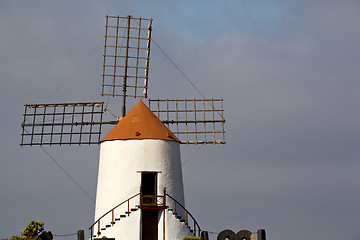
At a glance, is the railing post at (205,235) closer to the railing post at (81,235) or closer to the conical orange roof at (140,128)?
the conical orange roof at (140,128)

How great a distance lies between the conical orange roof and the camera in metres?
39.7

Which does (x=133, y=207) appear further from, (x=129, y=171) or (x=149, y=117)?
(x=149, y=117)

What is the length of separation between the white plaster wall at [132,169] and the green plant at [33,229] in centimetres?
315

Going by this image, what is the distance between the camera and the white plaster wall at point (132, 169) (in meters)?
38.9

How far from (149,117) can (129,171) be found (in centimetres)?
375

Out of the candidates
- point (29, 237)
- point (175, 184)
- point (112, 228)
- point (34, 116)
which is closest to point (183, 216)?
point (175, 184)

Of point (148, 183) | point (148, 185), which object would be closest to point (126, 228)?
point (148, 185)

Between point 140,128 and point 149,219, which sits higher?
point 140,128

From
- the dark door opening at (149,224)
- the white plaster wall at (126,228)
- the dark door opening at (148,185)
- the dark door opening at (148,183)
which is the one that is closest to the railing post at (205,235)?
the dark door opening at (149,224)

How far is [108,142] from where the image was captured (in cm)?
4022

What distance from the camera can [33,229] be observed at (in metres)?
38.1

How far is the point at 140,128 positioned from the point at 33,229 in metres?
7.61

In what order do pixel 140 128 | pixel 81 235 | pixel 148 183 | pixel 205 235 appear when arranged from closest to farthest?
pixel 81 235 < pixel 205 235 < pixel 140 128 < pixel 148 183

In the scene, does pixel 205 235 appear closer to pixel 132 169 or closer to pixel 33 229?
pixel 132 169
